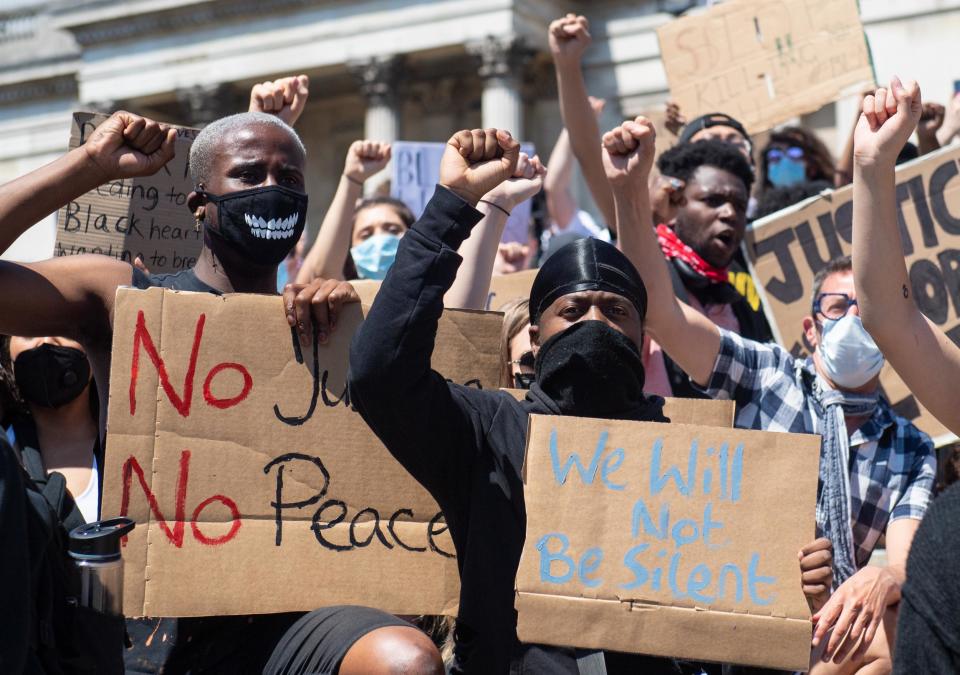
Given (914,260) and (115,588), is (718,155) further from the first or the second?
(115,588)

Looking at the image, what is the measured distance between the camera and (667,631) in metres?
2.58

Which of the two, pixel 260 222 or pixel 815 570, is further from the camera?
pixel 260 222

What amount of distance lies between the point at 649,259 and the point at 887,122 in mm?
914

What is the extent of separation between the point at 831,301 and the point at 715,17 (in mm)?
3096

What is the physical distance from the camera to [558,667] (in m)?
2.74

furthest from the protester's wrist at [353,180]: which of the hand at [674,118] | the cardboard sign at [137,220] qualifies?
the hand at [674,118]

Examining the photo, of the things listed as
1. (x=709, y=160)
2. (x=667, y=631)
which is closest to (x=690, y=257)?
(x=709, y=160)

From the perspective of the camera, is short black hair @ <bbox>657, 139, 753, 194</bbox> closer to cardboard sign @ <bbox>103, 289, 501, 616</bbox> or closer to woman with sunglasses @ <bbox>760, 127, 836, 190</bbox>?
woman with sunglasses @ <bbox>760, 127, 836, 190</bbox>

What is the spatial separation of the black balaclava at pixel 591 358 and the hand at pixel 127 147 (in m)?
0.96

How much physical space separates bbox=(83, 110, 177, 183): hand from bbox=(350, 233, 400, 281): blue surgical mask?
245cm

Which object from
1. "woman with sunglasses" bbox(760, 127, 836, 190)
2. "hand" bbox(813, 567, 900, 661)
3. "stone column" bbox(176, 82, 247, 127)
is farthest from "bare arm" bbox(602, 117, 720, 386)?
"stone column" bbox(176, 82, 247, 127)

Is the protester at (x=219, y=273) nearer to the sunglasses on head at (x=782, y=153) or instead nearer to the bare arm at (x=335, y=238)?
the bare arm at (x=335, y=238)

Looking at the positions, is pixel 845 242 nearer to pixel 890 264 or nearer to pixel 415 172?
pixel 890 264

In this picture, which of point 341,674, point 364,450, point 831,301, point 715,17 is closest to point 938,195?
point 831,301
